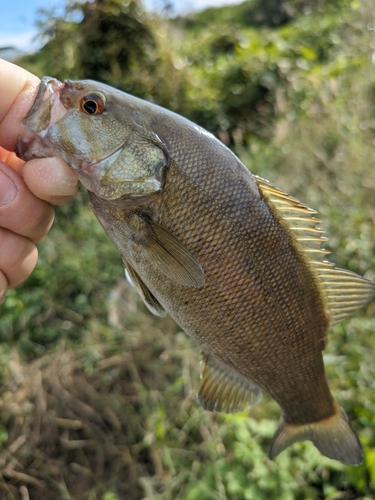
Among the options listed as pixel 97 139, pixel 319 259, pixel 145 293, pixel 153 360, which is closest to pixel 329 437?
pixel 319 259

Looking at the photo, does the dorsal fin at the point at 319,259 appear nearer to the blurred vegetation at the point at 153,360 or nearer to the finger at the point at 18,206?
the finger at the point at 18,206

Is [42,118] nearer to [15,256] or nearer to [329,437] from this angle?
[15,256]

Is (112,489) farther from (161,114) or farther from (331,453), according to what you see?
(161,114)

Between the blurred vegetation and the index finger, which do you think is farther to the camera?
the blurred vegetation

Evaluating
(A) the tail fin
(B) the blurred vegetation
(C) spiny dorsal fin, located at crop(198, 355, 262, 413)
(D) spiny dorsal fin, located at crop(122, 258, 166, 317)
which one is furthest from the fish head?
(B) the blurred vegetation

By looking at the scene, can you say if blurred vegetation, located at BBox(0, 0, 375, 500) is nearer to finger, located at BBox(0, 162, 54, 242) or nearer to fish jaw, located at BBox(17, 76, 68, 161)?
finger, located at BBox(0, 162, 54, 242)
